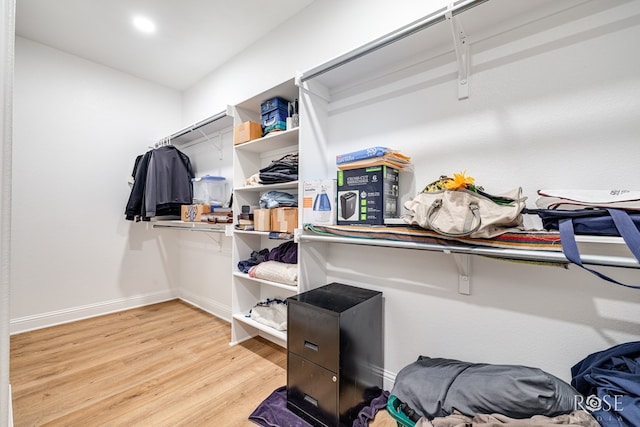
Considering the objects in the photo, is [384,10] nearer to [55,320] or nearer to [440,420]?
[440,420]

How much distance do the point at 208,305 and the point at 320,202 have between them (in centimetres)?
210

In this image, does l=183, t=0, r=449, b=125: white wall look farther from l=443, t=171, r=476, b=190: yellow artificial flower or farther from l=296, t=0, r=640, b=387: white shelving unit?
l=443, t=171, r=476, b=190: yellow artificial flower

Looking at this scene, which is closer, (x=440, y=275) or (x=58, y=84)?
(x=440, y=275)

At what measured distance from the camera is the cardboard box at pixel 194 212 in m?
2.48

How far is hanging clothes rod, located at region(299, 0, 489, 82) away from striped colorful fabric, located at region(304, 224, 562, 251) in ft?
2.91

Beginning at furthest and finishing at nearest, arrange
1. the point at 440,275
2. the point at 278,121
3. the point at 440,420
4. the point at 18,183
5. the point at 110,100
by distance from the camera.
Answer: the point at 110,100, the point at 18,183, the point at 278,121, the point at 440,275, the point at 440,420

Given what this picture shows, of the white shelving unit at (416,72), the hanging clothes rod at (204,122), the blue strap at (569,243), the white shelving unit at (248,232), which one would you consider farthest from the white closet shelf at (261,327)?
the hanging clothes rod at (204,122)

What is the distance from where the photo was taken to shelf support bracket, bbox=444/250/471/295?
4.36ft

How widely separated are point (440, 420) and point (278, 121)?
74.8 inches

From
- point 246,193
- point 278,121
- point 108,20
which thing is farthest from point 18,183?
point 278,121

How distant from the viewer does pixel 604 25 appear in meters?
1.07

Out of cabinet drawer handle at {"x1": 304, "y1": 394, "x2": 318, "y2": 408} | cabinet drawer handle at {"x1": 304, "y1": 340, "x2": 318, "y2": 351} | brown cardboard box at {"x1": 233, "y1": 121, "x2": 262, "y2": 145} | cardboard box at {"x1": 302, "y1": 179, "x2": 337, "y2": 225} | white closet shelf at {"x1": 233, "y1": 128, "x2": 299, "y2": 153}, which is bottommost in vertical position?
cabinet drawer handle at {"x1": 304, "y1": 394, "x2": 318, "y2": 408}

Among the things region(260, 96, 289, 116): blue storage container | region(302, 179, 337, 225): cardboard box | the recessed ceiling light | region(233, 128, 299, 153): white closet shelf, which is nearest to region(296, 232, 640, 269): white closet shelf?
region(302, 179, 337, 225): cardboard box

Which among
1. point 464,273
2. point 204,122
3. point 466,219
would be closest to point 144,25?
point 204,122
